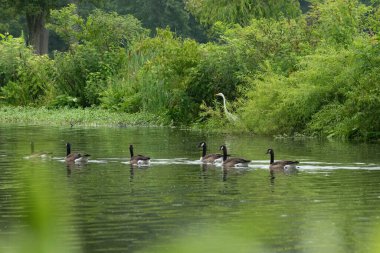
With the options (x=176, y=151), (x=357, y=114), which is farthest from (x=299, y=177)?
(x=357, y=114)

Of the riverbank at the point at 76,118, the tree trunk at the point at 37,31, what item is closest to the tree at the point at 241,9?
the riverbank at the point at 76,118

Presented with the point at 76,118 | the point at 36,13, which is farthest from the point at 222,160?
the point at 36,13

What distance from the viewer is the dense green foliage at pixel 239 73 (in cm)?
2959

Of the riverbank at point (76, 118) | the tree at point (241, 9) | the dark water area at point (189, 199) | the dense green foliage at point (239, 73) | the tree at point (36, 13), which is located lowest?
the dark water area at point (189, 199)

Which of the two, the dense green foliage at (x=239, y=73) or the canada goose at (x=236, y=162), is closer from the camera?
the canada goose at (x=236, y=162)

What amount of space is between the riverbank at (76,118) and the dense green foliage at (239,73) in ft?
1.98

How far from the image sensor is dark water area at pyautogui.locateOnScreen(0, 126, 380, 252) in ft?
35.4

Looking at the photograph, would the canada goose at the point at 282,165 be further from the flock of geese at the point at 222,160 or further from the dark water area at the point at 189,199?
the dark water area at the point at 189,199

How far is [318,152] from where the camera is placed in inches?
961

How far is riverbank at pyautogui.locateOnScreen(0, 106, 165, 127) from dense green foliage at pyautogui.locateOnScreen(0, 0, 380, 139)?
604 millimetres

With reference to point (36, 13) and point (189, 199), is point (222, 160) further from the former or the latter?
point (36, 13)

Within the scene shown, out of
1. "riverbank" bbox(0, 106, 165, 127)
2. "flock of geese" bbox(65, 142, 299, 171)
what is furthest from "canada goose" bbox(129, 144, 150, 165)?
"riverbank" bbox(0, 106, 165, 127)

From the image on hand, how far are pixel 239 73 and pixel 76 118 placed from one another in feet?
25.4

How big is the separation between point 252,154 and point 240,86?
10.5 m
